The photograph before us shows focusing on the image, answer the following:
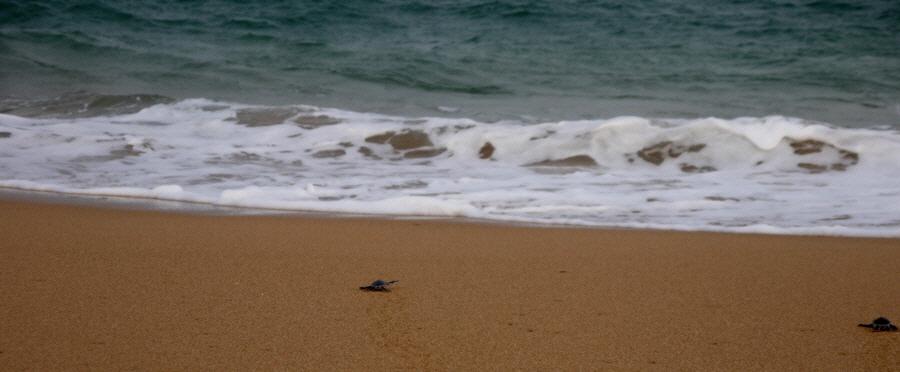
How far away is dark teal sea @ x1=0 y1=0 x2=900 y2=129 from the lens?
28.9 ft

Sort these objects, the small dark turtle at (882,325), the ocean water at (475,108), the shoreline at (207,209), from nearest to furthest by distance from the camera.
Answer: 1. the small dark turtle at (882,325)
2. the shoreline at (207,209)
3. the ocean water at (475,108)

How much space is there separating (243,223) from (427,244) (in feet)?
3.09

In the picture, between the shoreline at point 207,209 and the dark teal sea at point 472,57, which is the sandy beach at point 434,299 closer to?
the shoreline at point 207,209

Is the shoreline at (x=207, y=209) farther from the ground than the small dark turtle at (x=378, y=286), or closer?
farther from the ground

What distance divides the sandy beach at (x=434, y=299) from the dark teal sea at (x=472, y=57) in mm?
4874

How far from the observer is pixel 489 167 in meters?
5.52

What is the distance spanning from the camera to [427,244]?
114 inches

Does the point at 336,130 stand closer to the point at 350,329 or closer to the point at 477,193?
the point at 477,193

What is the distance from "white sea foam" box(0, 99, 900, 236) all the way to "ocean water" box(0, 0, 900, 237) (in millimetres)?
25

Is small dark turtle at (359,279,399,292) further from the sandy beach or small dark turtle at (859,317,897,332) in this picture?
small dark turtle at (859,317,897,332)

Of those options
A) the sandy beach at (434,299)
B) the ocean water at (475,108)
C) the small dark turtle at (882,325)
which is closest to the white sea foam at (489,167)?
the ocean water at (475,108)

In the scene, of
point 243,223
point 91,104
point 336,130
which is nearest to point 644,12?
point 336,130

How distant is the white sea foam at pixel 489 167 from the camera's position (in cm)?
377

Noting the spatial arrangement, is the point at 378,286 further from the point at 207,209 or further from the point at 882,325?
the point at 207,209
